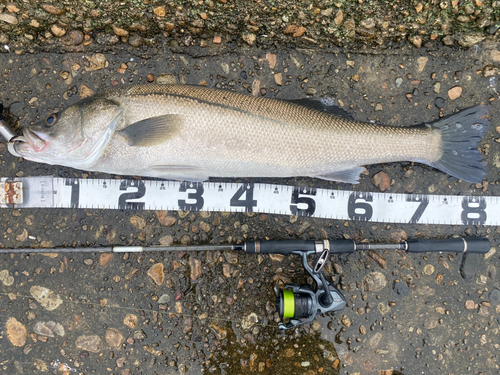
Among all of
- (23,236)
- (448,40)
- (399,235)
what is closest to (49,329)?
(23,236)

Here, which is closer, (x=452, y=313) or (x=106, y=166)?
(x=106, y=166)

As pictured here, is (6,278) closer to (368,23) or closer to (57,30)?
(57,30)

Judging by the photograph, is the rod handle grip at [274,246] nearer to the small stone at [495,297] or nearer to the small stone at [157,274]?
the small stone at [157,274]

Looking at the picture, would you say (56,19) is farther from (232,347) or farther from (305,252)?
(232,347)

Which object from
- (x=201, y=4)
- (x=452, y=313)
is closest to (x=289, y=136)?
(x=201, y=4)

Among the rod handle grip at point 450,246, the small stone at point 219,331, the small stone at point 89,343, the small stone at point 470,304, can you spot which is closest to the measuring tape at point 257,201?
the rod handle grip at point 450,246

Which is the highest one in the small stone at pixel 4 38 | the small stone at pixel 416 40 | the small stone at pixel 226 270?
the small stone at pixel 416 40
